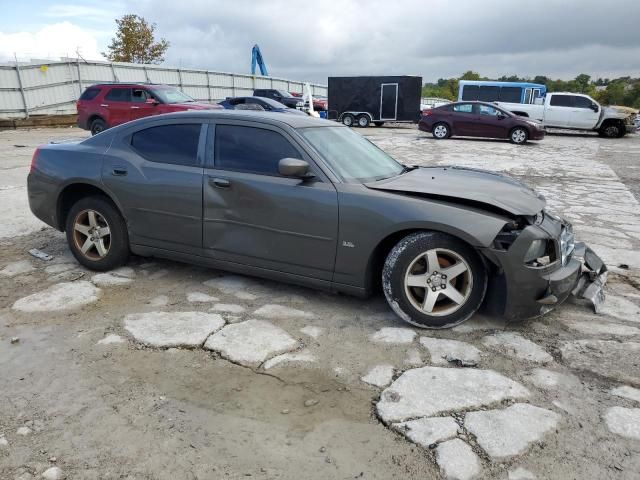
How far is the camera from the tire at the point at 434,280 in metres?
3.18

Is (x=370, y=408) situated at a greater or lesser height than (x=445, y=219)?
lesser

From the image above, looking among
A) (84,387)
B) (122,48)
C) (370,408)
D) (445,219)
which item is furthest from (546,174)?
(122,48)

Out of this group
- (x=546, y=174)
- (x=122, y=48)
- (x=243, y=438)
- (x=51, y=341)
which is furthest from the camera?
(x=122, y=48)

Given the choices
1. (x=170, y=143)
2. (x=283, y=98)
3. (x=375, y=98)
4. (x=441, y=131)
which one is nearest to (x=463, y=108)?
Answer: (x=441, y=131)

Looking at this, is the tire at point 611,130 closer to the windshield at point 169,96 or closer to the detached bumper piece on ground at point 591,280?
the windshield at point 169,96

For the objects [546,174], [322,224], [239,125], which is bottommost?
[546,174]

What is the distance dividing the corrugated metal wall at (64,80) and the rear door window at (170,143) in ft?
69.3

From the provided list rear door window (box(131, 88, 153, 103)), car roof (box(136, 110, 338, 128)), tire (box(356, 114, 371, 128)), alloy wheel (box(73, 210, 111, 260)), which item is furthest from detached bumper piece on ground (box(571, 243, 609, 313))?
tire (box(356, 114, 371, 128))

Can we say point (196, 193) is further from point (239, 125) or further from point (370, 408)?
point (370, 408)

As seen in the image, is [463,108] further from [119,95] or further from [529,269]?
[529,269]

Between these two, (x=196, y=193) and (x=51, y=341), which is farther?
(x=196, y=193)

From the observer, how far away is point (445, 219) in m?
3.15

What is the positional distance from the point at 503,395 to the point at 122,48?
1688 inches

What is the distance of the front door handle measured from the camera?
3.72 metres
